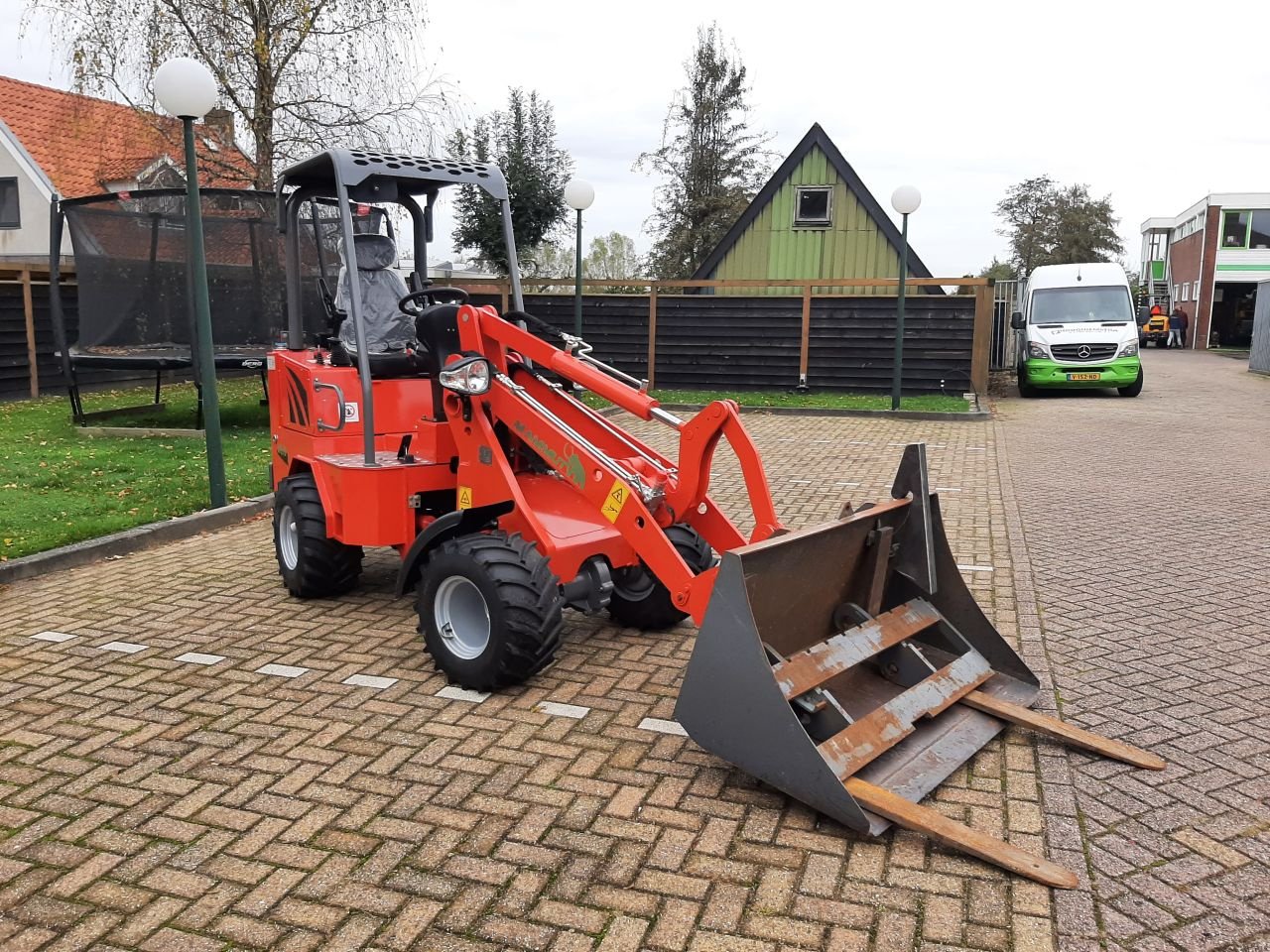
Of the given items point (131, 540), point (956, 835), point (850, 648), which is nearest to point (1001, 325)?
point (131, 540)

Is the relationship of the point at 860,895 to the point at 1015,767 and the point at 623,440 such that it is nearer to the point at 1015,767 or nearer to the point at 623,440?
the point at 1015,767

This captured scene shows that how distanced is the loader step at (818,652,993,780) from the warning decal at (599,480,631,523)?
4.34 ft

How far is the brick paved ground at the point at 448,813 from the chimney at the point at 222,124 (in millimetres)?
13096

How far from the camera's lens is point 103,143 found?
17922 millimetres

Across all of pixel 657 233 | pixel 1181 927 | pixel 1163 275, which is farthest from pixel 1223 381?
pixel 1163 275

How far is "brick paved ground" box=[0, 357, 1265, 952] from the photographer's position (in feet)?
9.53

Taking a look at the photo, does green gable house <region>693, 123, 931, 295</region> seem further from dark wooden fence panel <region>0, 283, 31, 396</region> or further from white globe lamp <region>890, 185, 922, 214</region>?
dark wooden fence panel <region>0, 283, 31, 396</region>

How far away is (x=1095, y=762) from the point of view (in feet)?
12.8

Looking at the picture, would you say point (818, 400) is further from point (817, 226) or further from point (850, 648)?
point (850, 648)

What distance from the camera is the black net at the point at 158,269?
40.3ft

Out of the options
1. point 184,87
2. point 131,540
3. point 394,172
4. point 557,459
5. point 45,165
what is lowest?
point 131,540

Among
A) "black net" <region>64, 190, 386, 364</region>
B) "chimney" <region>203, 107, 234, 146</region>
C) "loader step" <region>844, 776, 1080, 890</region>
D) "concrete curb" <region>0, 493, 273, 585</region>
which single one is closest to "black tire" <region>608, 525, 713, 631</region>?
"loader step" <region>844, 776, 1080, 890</region>

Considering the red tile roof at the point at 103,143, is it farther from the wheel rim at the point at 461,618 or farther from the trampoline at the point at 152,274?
the wheel rim at the point at 461,618

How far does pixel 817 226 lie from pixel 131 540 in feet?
59.5
